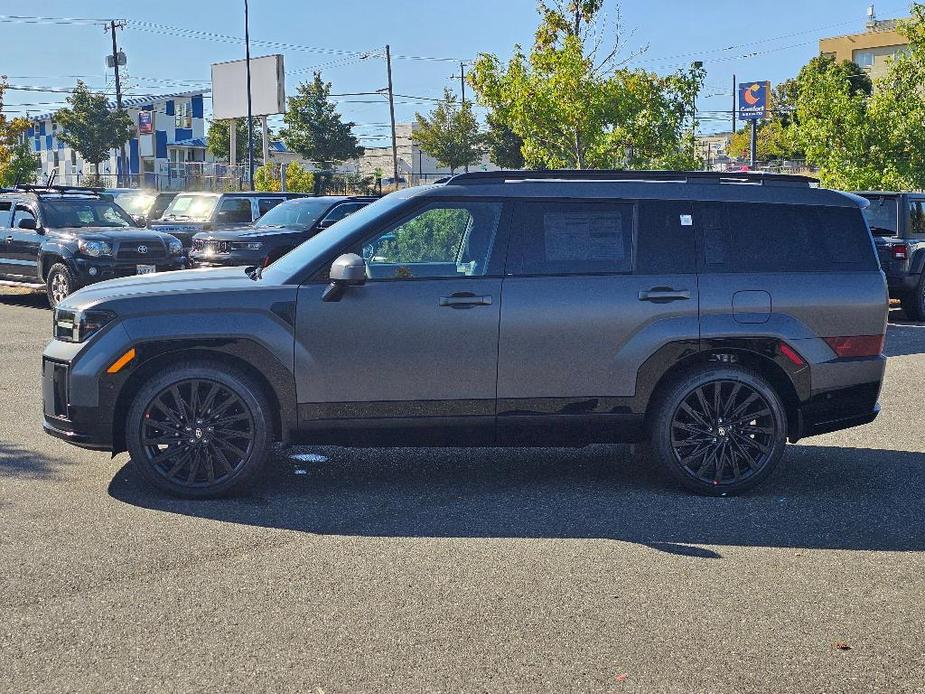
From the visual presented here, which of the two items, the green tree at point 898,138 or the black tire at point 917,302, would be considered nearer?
the black tire at point 917,302

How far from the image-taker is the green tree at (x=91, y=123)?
7031 centimetres

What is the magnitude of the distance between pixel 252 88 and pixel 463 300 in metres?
69.1

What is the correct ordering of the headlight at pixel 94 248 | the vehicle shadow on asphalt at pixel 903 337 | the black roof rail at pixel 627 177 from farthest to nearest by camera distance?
the headlight at pixel 94 248
the vehicle shadow on asphalt at pixel 903 337
the black roof rail at pixel 627 177

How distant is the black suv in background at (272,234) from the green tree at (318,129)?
5621cm

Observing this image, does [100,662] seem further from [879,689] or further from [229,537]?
[879,689]

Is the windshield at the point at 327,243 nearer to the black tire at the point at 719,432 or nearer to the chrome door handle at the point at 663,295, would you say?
the chrome door handle at the point at 663,295

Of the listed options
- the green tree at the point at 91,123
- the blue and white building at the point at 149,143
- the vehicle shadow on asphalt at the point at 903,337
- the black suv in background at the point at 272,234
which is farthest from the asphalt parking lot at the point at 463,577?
the blue and white building at the point at 149,143

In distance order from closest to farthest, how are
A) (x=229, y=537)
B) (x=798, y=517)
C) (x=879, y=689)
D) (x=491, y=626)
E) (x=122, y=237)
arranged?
(x=879, y=689) < (x=491, y=626) < (x=229, y=537) < (x=798, y=517) < (x=122, y=237)

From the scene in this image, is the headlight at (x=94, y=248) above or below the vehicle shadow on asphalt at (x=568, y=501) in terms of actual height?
above

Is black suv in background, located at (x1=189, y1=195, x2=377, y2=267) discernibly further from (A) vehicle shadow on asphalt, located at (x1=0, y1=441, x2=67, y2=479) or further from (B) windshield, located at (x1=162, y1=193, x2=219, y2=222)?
(A) vehicle shadow on asphalt, located at (x1=0, y1=441, x2=67, y2=479)

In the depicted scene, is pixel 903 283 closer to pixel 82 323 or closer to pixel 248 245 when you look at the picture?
pixel 248 245

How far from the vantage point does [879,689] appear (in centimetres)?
415

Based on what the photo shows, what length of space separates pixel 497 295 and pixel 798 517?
6.76 ft

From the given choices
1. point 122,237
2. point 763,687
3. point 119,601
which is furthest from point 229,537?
point 122,237
